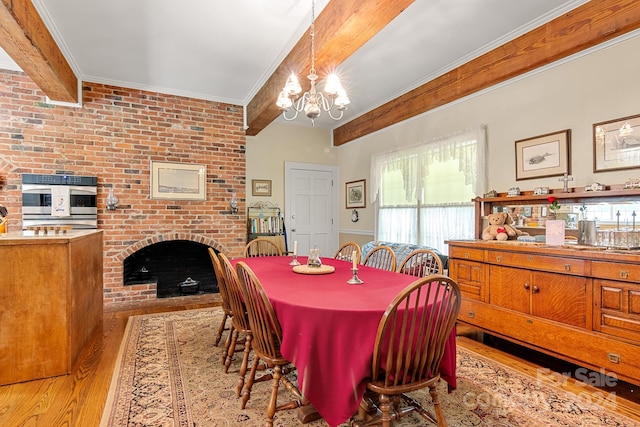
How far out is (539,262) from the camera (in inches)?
103

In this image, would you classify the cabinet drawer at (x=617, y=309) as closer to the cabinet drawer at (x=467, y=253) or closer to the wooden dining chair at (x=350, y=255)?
the cabinet drawer at (x=467, y=253)

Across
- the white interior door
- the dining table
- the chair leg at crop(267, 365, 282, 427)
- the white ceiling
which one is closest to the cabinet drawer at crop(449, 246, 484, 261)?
the dining table

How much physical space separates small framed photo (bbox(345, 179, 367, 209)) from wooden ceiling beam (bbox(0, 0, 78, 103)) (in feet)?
13.7

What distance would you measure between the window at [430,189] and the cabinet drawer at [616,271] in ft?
5.13

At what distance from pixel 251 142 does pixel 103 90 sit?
2.13 m

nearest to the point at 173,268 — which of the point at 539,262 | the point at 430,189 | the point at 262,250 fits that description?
the point at 262,250

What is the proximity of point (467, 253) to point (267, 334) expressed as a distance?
2.23 m

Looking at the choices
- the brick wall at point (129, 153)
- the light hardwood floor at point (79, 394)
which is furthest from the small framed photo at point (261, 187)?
the light hardwood floor at point (79, 394)

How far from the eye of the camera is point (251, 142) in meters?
5.69

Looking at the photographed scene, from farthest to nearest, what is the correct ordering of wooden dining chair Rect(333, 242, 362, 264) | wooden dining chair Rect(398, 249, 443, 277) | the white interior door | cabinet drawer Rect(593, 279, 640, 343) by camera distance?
1. the white interior door
2. wooden dining chair Rect(333, 242, 362, 264)
3. wooden dining chair Rect(398, 249, 443, 277)
4. cabinet drawer Rect(593, 279, 640, 343)

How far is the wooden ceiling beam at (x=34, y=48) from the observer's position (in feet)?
8.00

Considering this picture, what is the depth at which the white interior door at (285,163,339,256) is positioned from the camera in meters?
6.03

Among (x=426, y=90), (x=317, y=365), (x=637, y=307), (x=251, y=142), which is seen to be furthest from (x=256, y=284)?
(x=251, y=142)

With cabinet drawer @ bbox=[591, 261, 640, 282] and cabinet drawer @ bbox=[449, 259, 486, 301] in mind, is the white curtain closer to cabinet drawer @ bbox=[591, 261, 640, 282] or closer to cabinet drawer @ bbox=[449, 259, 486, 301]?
cabinet drawer @ bbox=[449, 259, 486, 301]
